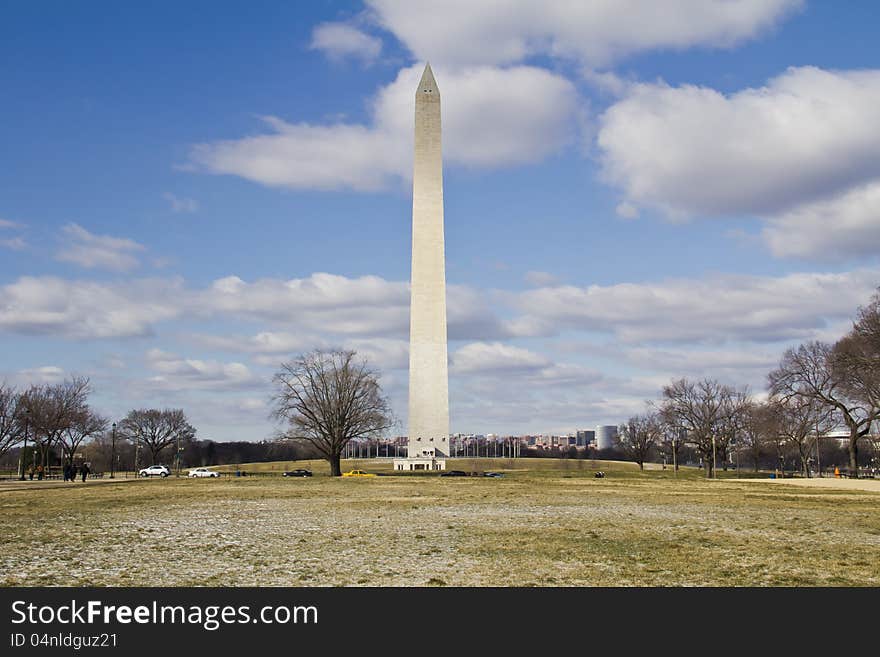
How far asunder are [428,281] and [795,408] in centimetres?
3327

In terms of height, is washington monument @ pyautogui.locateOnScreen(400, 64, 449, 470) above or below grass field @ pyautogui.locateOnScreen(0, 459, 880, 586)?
above

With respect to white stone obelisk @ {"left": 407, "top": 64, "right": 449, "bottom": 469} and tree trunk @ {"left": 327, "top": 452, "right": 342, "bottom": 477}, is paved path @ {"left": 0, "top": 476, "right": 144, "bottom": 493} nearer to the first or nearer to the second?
tree trunk @ {"left": 327, "top": 452, "right": 342, "bottom": 477}

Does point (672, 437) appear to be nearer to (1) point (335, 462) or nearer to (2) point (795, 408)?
(2) point (795, 408)

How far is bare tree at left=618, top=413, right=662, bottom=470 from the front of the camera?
305ft

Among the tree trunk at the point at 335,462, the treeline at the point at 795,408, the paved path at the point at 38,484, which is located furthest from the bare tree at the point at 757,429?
the paved path at the point at 38,484

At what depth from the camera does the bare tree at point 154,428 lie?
113875 millimetres

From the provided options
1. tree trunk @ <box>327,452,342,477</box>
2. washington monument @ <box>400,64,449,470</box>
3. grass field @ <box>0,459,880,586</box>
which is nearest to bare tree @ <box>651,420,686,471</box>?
washington monument @ <box>400,64,449,470</box>

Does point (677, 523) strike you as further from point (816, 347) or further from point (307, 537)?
point (816, 347)

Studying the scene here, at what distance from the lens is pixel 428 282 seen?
202ft

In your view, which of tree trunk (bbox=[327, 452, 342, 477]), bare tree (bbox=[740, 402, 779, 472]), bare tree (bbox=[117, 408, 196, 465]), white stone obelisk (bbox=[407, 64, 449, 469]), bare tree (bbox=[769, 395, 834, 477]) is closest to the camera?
tree trunk (bbox=[327, 452, 342, 477])

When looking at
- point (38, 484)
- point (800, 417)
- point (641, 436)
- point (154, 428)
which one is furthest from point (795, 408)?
point (154, 428)

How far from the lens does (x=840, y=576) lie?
1187 cm

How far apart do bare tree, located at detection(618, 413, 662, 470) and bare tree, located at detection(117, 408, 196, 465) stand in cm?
5854
